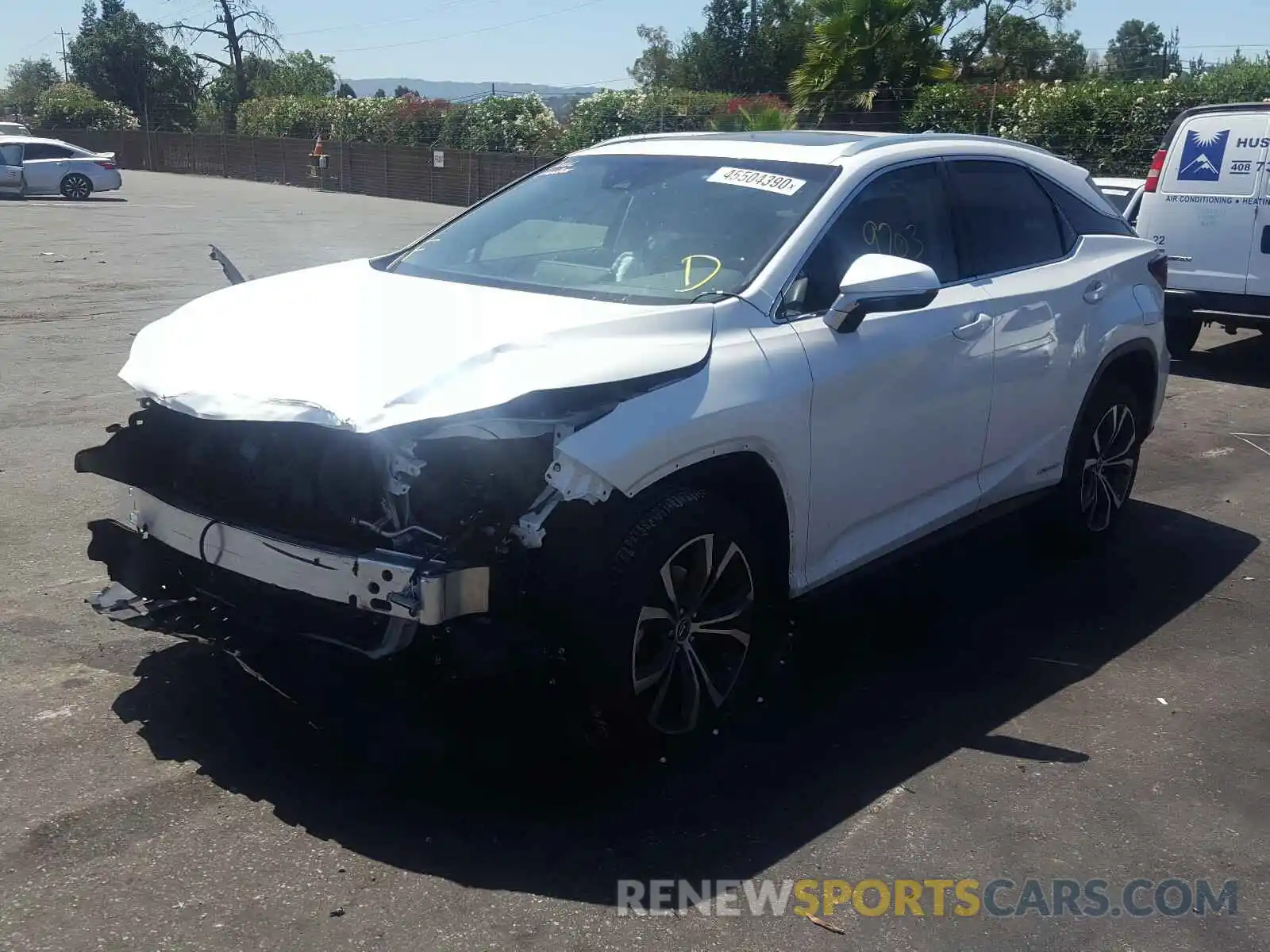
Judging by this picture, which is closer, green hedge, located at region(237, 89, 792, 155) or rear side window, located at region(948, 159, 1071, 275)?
rear side window, located at region(948, 159, 1071, 275)

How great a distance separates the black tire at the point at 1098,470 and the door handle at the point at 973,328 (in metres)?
1.03

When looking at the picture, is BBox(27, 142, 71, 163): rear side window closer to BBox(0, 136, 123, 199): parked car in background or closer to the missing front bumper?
BBox(0, 136, 123, 199): parked car in background

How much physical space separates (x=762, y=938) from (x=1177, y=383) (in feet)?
28.4

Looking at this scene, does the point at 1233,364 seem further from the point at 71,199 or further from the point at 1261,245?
the point at 71,199

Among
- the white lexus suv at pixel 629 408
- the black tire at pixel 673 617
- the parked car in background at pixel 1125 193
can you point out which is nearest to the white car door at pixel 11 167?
the parked car in background at pixel 1125 193

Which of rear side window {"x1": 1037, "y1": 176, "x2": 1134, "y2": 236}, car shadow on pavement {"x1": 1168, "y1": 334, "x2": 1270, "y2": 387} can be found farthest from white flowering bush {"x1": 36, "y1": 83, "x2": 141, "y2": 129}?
rear side window {"x1": 1037, "y1": 176, "x2": 1134, "y2": 236}

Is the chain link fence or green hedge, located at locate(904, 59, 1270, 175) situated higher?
green hedge, located at locate(904, 59, 1270, 175)

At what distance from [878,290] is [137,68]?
3074 inches

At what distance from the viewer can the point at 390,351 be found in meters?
3.79

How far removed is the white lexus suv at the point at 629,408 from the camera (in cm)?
359

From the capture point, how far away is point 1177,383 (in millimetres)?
10672

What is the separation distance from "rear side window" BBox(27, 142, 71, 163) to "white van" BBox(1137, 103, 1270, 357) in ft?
93.6

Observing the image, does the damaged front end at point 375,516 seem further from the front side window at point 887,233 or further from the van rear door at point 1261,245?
the van rear door at point 1261,245
